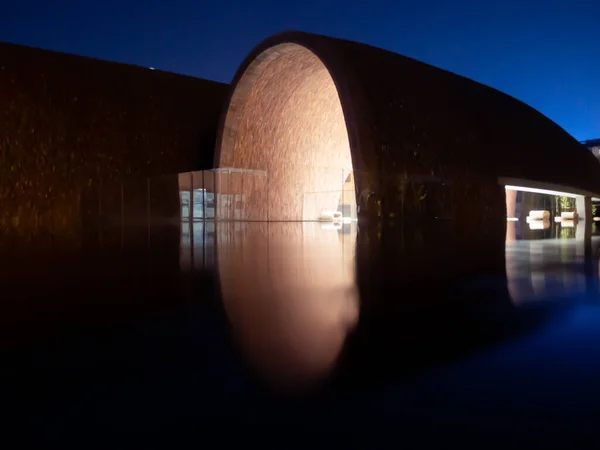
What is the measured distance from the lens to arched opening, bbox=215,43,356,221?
1780 cm

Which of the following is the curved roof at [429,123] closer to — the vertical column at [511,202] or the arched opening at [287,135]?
the arched opening at [287,135]

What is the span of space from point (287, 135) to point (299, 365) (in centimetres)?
1939

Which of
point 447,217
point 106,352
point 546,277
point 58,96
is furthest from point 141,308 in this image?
point 58,96

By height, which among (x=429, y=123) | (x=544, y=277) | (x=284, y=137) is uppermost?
(x=284, y=137)

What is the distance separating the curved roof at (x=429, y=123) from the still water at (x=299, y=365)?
1168 cm

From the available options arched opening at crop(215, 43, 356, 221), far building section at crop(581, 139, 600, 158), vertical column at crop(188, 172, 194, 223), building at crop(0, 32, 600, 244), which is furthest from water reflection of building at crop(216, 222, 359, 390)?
far building section at crop(581, 139, 600, 158)

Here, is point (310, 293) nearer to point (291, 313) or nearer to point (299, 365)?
point (291, 313)

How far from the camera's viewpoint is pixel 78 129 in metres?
18.2

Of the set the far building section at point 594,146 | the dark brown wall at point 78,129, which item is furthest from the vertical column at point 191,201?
the far building section at point 594,146

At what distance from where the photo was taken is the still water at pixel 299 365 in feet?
3.02

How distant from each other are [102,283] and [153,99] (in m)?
19.0

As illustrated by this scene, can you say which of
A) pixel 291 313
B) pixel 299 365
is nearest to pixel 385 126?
pixel 291 313

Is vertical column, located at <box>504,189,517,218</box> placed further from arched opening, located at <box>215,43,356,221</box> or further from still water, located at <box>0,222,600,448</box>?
still water, located at <box>0,222,600,448</box>

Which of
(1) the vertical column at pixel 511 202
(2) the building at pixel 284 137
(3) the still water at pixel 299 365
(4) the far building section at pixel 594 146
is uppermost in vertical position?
(4) the far building section at pixel 594 146
